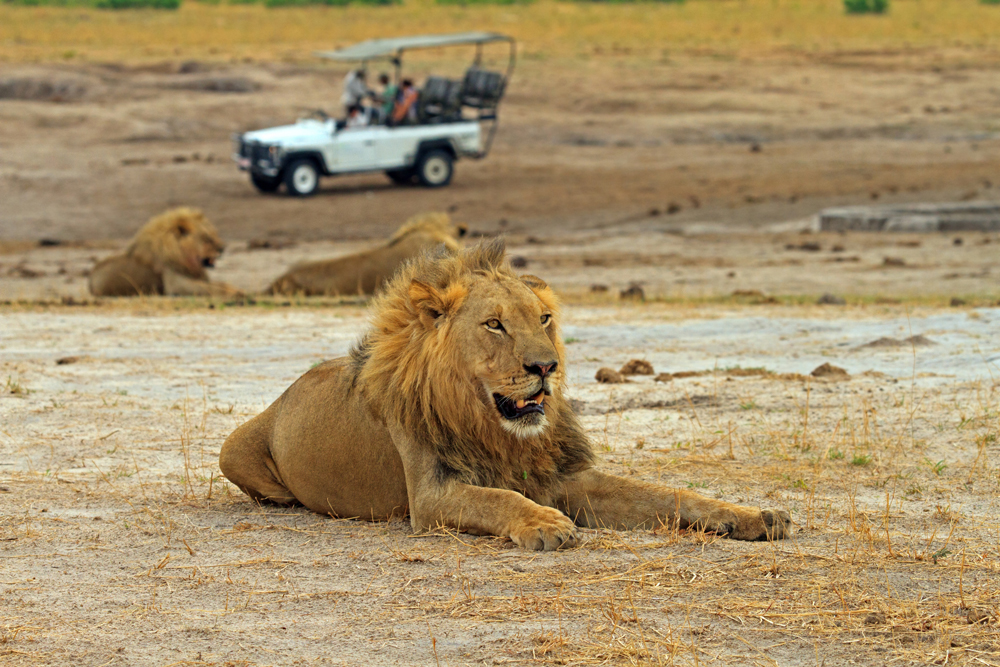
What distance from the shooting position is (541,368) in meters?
4.13

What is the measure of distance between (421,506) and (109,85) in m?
26.9

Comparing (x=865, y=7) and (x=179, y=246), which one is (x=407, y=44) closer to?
(x=179, y=246)

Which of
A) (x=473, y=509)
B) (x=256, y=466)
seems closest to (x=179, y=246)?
(x=256, y=466)

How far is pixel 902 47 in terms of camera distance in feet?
126

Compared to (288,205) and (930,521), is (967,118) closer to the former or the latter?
(288,205)

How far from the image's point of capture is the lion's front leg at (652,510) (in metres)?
4.31

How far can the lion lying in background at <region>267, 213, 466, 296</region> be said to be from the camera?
40.7 feet

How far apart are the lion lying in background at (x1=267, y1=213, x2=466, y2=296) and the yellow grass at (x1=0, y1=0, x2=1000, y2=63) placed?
73.1 feet

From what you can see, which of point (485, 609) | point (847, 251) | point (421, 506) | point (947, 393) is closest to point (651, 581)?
point (485, 609)

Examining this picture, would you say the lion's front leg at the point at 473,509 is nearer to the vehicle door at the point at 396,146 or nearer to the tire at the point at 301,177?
the tire at the point at 301,177

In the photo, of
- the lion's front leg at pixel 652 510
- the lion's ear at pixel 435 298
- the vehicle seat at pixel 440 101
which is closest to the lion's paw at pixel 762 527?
the lion's front leg at pixel 652 510

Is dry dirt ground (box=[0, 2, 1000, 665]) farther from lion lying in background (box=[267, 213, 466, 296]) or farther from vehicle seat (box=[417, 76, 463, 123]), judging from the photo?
vehicle seat (box=[417, 76, 463, 123])

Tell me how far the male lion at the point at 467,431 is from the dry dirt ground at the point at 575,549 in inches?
4.5

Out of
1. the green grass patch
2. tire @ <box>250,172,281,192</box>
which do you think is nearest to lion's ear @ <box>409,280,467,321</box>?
tire @ <box>250,172,281,192</box>
